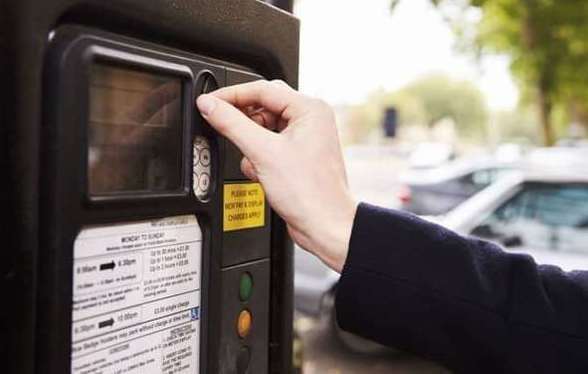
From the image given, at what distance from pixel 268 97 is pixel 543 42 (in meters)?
11.6

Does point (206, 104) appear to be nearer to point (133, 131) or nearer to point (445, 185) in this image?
point (133, 131)

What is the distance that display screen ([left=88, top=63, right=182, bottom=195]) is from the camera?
909 mm

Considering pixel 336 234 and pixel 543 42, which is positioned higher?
pixel 543 42

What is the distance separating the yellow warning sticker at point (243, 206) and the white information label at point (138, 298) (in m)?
0.09

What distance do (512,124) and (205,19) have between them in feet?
186

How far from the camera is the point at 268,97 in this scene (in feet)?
3.49

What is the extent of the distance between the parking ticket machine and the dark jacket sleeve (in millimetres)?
234

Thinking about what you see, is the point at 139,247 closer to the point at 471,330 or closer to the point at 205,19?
the point at 205,19

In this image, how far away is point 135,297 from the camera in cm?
97

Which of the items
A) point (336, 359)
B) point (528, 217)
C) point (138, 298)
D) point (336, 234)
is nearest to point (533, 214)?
point (528, 217)

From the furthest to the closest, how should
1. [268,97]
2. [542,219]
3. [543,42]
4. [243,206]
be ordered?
[543,42]
[542,219]
[243,206]
[268,97]

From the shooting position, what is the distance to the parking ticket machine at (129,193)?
0.83 metres

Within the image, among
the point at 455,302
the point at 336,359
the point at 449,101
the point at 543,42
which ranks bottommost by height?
the point at 336,359

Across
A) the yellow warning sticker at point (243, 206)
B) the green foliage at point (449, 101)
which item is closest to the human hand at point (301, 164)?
the yellow warning sticker at point (243, 206)
